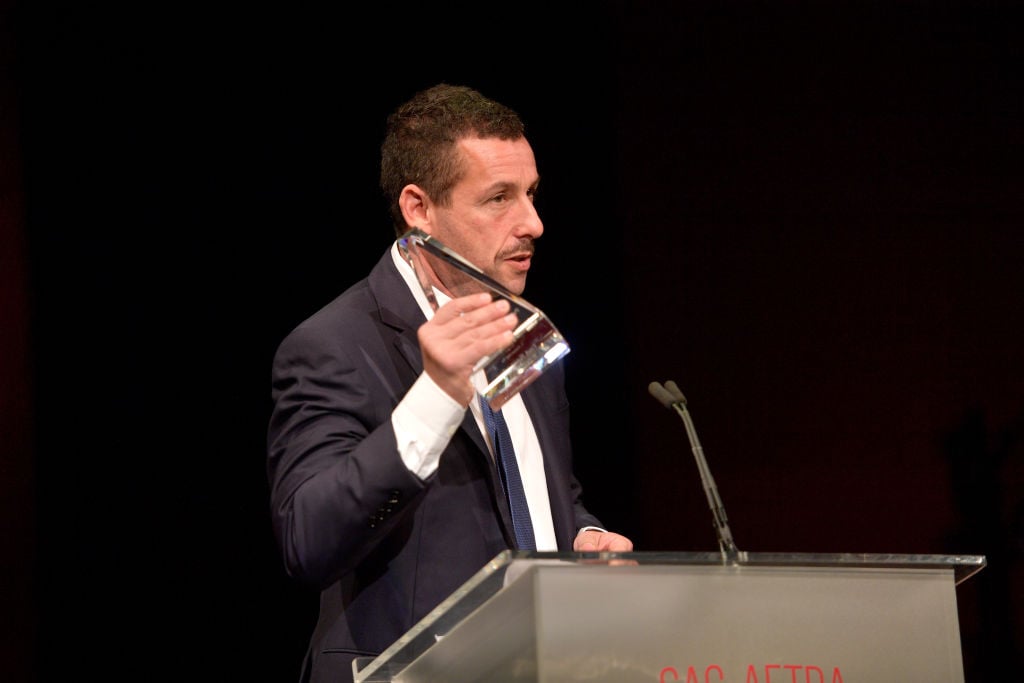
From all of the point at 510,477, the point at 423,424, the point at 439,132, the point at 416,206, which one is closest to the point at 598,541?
the point at 510,477

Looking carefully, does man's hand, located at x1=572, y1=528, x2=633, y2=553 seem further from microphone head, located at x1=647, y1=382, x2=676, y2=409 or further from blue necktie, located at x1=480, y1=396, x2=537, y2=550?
microphone head, located at x1=647, y1=382, x2=676, y2=409

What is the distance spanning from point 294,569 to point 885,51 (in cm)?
323

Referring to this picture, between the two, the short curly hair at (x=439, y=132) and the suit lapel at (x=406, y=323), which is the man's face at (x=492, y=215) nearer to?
the short curly hair at (x=439, y=132)

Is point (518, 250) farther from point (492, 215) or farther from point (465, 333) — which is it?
point (465, 333)

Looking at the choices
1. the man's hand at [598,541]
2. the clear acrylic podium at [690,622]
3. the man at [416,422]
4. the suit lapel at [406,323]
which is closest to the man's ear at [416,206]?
the man at [416,422]

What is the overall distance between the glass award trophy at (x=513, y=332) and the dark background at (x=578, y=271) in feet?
5.38

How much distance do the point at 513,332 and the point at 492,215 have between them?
64 cm

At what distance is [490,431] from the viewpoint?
80.3 inches

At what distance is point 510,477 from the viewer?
2.02 m

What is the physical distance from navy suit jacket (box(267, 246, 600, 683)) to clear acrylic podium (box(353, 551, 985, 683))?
0.83ft

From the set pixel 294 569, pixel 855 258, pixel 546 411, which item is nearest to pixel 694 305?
pixel 855 258

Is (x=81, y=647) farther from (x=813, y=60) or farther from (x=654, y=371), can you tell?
(x=813, y=60)

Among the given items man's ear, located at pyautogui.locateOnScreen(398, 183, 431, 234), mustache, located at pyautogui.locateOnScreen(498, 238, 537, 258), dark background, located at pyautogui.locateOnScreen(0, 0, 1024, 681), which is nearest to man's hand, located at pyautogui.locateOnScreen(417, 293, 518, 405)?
mustache, located at pyautogui.locateOnScreen(498, 238, 537, 258)

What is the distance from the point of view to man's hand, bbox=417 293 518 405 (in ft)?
5.22
